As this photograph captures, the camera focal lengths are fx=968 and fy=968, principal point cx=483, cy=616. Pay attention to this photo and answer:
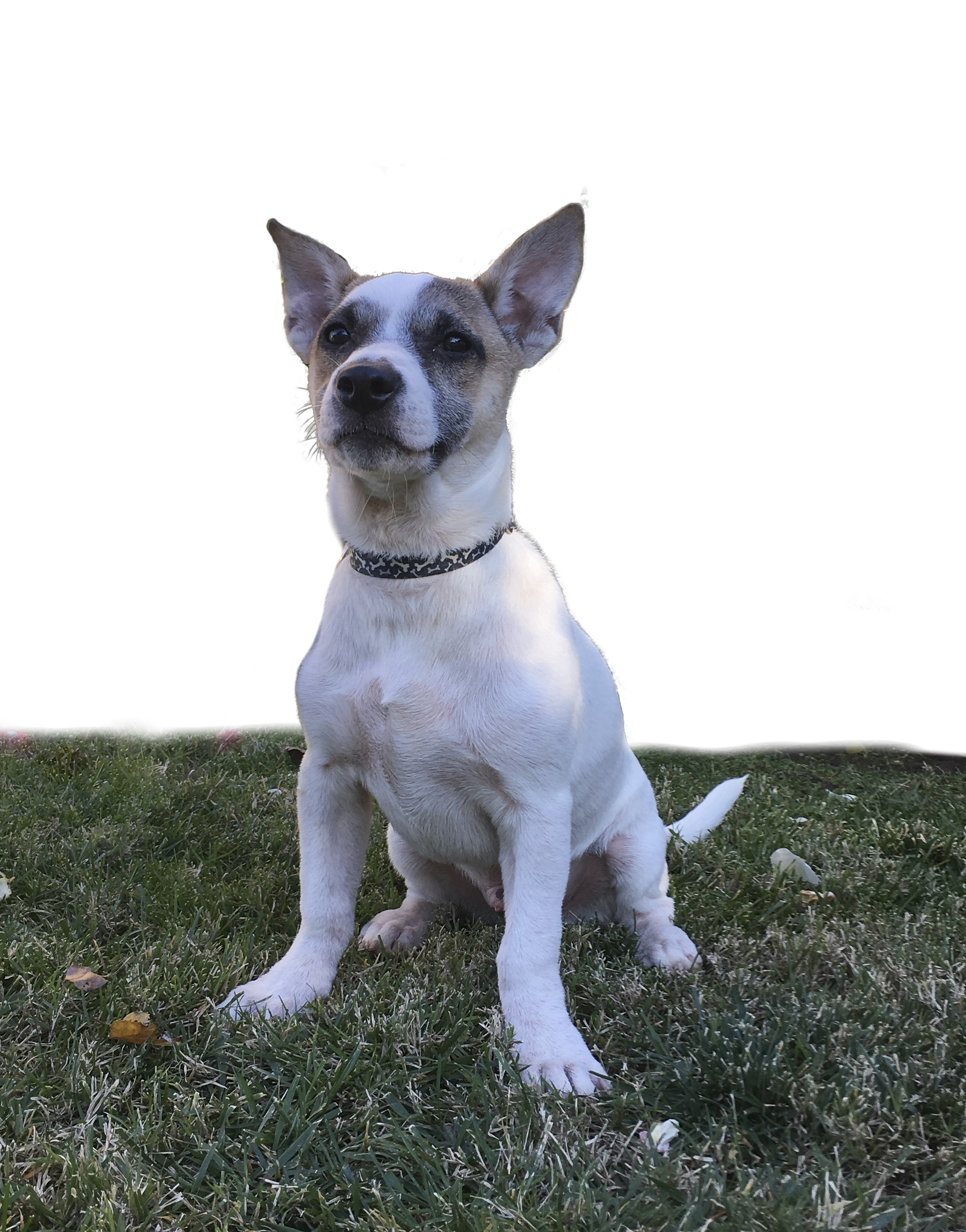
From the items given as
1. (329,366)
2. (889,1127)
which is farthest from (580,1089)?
(329,366)

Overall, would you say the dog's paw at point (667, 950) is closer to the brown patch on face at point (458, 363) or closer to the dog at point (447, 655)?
the dog at point (447, 655)

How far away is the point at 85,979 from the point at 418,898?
98 cm

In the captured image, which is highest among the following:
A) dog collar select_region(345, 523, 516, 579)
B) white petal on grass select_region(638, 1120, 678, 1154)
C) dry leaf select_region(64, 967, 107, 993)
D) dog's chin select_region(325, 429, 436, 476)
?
dog's chin select_region(325, 429, 436, 476)

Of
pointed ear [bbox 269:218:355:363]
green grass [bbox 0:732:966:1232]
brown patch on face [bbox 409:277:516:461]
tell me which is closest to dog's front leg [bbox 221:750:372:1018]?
green grass [bbox 0:732:966:1232]

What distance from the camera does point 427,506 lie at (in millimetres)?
2428

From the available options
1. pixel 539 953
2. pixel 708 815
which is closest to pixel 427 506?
pixel 539 953

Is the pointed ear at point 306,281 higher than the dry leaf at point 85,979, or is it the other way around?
the pointed ear at point 306,281

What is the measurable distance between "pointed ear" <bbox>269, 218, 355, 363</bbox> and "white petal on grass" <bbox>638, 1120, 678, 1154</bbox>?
217 centimetres

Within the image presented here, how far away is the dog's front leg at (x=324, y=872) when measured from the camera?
8.11 ft

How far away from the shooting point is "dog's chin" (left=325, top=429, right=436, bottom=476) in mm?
2270

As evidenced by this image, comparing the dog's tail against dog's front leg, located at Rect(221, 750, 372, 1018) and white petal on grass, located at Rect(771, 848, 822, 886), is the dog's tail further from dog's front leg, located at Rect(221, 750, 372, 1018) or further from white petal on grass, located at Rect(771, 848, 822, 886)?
dog's front leg, located at Rect(221, 750, 372, 1018)

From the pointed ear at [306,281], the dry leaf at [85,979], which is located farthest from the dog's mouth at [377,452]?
the dry leaf at [85,979]

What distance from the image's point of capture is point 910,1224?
5.24 ft

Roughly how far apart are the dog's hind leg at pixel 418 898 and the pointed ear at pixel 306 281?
1.50 metres
